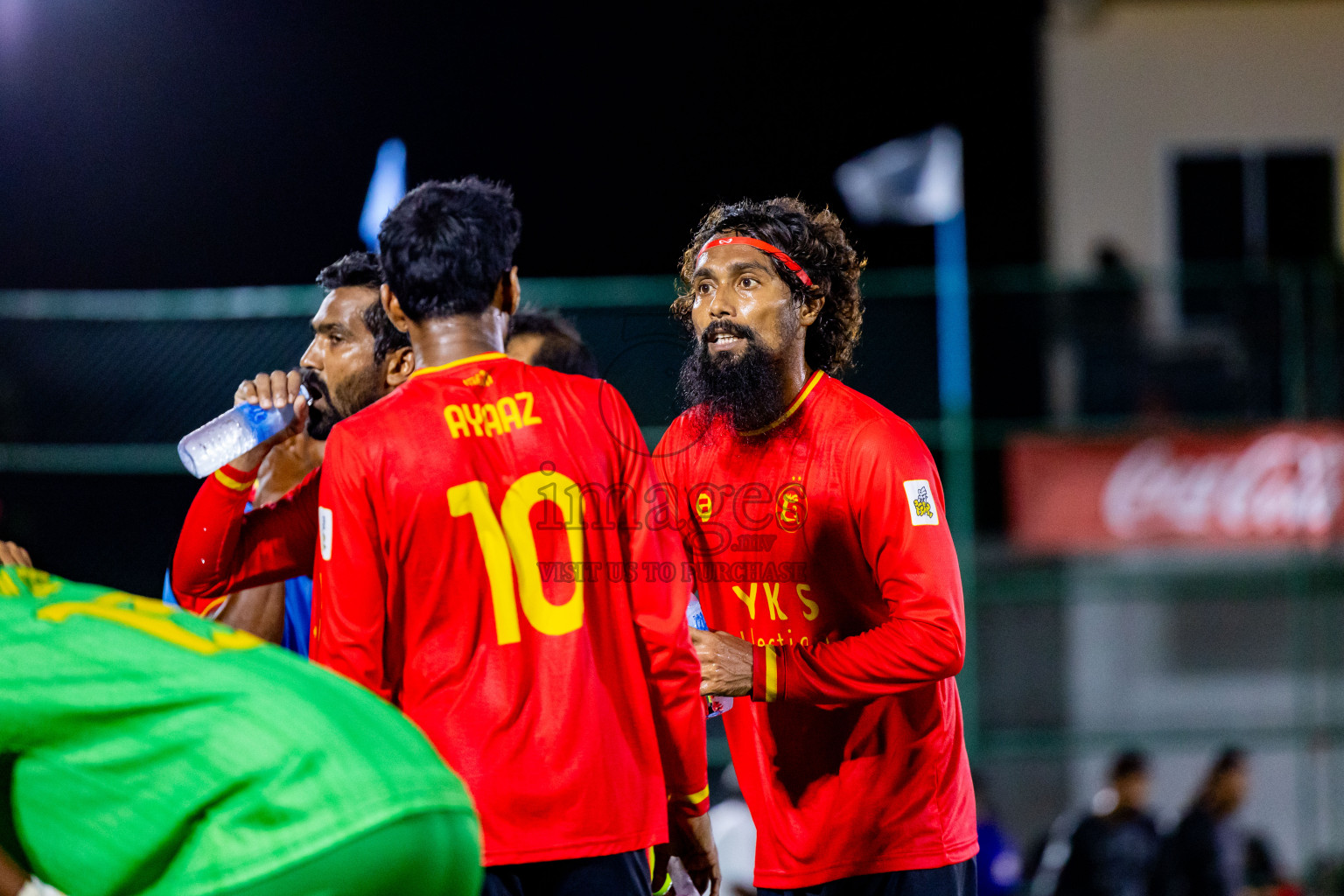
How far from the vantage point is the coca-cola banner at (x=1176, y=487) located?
413 inches

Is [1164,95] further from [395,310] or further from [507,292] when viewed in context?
[395,310]

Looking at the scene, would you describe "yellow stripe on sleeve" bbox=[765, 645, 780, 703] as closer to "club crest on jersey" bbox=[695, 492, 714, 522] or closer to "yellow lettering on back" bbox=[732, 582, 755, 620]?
"yellow lettering on back" bbox=[732, 582, 755, 620]

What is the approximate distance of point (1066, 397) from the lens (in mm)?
11984

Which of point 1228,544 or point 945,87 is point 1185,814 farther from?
point 945,87

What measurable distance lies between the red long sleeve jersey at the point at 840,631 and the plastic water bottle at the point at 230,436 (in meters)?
1.06

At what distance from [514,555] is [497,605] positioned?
105mm

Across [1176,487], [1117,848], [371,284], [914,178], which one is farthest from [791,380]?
[914,178]

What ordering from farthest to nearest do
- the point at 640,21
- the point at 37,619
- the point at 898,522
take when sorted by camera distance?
1. the point at 640,21
2. the point at 898,522
3. the point at 37,619

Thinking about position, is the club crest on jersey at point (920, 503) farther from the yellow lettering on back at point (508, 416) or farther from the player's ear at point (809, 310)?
the yellow lettering on back at point (508, 416)

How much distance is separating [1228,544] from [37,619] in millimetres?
10137

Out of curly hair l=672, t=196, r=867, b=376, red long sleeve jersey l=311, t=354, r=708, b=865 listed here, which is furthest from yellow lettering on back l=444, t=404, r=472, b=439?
curly hair l=672, t=196, r=867, b=376

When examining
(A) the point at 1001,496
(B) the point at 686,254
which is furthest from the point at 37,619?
(A) the point at 1001,496

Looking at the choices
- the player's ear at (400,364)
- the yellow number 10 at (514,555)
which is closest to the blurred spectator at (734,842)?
the player's ear at (400,364)

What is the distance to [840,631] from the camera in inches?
127
